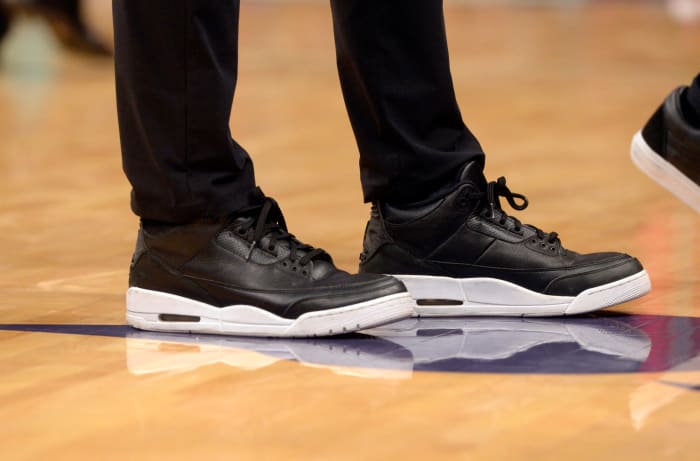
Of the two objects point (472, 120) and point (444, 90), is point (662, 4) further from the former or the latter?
point (444, 90)

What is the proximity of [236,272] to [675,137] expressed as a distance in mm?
572

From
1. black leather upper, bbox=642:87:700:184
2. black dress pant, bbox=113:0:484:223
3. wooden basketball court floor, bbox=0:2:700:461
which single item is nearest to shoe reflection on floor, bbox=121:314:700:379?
wooden basketball court floor, bbox=0:2:700:461

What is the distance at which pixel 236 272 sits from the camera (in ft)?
4.27

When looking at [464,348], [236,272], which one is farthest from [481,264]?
[236,272]

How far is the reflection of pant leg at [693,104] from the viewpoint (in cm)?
157

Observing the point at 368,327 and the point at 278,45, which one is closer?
the point at 368,327

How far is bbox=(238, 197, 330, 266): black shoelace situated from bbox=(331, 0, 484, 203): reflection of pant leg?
108 mm

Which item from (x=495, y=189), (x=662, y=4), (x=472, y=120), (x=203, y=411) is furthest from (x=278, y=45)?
(x=203, y=411)

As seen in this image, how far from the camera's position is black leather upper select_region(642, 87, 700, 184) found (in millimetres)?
1532

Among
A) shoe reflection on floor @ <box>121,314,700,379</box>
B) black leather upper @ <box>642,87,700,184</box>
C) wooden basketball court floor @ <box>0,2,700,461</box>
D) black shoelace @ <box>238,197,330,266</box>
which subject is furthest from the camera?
black leather upper @ <box>642,87,700,184</box>

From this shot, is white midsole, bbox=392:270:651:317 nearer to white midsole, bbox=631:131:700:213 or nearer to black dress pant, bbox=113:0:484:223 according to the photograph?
black dress pant, bbox=113:0:484:223

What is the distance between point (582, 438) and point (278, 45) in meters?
4.64

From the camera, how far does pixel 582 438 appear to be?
975 millimetres

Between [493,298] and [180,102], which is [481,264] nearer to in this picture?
[493,298]
